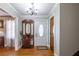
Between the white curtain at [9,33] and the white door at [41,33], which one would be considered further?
the white door at [41,33]

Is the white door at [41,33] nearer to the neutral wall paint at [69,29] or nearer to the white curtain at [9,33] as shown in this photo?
the white curtain at [9,33]

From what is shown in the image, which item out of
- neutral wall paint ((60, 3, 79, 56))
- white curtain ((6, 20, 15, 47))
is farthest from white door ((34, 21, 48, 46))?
neutral wall paint ((60, 3, 79, 56))

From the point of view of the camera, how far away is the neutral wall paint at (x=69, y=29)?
152 inches

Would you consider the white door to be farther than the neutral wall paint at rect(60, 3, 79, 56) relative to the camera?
Yes

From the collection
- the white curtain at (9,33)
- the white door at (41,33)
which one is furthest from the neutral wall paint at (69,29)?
the white door at (41,33)

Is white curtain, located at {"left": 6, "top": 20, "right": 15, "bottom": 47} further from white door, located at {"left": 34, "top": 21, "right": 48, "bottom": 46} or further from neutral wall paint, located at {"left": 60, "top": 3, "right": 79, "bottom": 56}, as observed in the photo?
neutral wall paint, located at {"left": 60, "top": 3, "right": 79, "bottom": 56}

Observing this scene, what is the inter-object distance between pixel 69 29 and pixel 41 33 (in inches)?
183

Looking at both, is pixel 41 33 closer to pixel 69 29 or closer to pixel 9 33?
pixel 9 33

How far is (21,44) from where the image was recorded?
26.4 feet

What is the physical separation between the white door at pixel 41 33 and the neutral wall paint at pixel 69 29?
15.0 feet

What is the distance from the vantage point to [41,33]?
846 cm

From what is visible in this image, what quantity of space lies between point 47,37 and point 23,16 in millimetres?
2096

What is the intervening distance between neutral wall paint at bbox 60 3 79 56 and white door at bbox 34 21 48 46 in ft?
15.0

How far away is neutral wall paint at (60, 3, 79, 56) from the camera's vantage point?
3.86 metres
